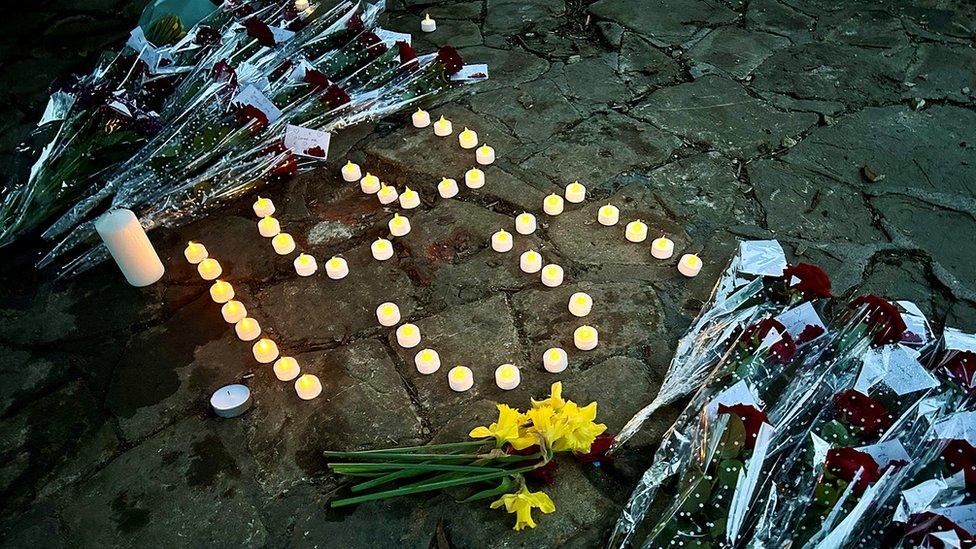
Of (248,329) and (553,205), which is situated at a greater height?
(248,329)

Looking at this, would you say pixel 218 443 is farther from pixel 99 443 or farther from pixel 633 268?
pixel 633 268

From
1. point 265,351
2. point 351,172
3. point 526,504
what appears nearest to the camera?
point 526,504

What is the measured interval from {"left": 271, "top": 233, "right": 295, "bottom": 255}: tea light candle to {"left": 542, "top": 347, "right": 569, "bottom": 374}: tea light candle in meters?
1.24

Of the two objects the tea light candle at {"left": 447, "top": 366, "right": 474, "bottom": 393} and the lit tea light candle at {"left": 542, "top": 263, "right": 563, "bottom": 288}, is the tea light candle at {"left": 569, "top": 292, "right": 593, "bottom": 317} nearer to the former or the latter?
the lit tea light candle at {"left": 542, "top": 263, "right": 563, "bottom": 288}

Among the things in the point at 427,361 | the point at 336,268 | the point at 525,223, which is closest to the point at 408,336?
the point at 427,361

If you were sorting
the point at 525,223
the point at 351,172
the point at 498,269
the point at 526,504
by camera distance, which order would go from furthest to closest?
1. the point at 351,172
2. the point at 525,223
3. the point at 498,269
4. the point at 526,504

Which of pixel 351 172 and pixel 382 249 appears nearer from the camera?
pixel 382 249

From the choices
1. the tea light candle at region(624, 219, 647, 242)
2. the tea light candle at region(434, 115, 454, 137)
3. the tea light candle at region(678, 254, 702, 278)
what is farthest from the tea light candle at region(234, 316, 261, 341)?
the tea light candle at region(678, 254, 702, 278)

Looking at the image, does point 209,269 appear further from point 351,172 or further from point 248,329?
point 351,172

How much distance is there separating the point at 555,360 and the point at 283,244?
1.31 metres

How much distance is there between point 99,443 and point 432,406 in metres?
1.11

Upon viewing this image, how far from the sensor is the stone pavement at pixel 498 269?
2.19 m

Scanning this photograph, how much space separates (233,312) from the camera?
2697mm

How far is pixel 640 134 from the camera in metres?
3.53
